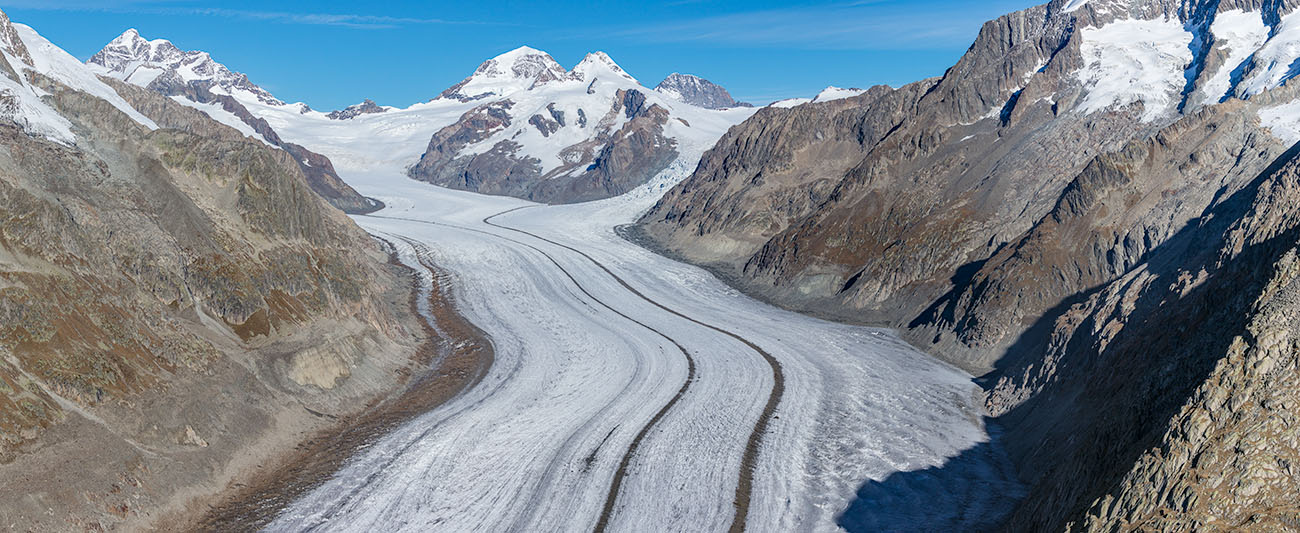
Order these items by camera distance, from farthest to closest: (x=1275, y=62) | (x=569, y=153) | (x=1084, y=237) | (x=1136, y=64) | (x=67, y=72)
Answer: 1. (x=569, y=153)
2. (x=67, y=72)
3. (x=1136, y=64)
4. (x=1275, y=62)
5. (x=1084, y=237)

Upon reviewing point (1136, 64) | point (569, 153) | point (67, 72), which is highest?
point (569, 153)

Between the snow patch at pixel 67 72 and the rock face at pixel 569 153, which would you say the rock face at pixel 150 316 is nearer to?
the snow patch at pixel 67 72

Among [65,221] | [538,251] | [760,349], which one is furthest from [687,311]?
[65,221]

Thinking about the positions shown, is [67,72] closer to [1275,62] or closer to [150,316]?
[150,316]

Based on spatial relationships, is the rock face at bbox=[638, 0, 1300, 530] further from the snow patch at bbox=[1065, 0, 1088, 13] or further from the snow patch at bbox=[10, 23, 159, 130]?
the snow patch at bbox=[10, 23, 159, 130]

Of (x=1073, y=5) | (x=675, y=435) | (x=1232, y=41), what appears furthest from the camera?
(x=1073, y=5)

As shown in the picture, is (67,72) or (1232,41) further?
(67,72)

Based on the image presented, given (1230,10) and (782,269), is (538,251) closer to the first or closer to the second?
(782,269)

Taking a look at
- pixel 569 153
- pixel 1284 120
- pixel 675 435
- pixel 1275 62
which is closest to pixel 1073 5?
pixel 1275 62
